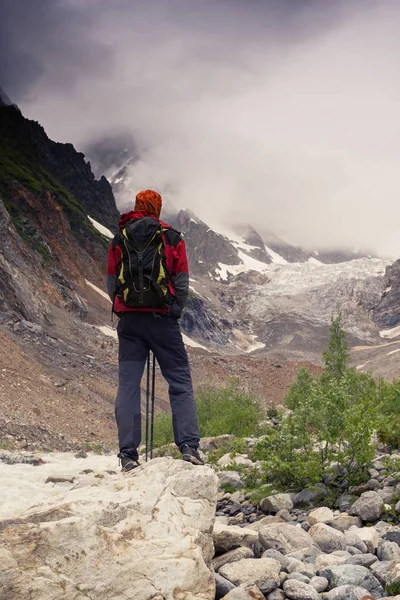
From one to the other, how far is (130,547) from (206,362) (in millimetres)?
58345

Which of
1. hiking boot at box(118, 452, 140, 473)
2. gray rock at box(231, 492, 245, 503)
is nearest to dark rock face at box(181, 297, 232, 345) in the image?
gray rock at box(231, 492, 245, 503)

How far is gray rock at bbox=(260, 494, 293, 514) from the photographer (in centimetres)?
762

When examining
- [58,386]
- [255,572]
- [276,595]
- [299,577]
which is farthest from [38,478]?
[58,386]

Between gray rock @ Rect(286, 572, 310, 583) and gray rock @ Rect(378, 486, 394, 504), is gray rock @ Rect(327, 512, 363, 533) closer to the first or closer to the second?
gray rock @ Rect(378, 486, 394, 504)

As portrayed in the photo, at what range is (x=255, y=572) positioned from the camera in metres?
4.34

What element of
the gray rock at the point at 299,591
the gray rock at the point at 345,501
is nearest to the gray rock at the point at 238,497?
the gray rock at the point at 345,501

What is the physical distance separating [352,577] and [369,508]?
7.76ft

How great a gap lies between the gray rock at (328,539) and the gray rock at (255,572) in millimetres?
1209

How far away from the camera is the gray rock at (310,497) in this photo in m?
7.73

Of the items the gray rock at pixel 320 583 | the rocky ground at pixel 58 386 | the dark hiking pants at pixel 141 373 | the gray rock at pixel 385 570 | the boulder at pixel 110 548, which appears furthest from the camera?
the rocky ground at pixel 58 386

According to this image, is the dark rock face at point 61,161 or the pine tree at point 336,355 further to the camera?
the dark rock face at point 61,161

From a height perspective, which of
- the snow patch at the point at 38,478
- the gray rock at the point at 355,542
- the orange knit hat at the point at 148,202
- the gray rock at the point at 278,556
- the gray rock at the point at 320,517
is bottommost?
the snow patch at the point at 38,478

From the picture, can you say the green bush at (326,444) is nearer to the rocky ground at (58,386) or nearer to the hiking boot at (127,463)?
the hiking boot at (127,463)

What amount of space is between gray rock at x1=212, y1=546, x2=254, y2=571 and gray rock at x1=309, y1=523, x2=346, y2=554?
810mm
